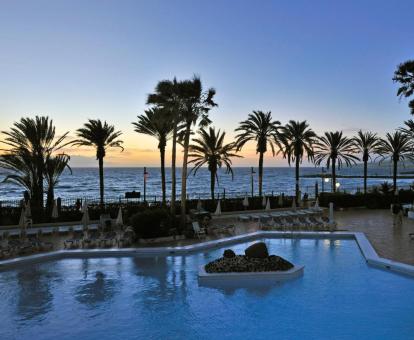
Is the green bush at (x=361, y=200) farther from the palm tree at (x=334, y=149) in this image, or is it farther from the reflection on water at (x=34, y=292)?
the reflection on water at (x=34, y=292)

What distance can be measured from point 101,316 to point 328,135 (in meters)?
33.6

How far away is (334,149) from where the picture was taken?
39344 mm

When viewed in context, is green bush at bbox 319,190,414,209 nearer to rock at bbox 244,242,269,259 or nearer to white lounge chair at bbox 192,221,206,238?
white lounge chair at bbox 192,221,206,238

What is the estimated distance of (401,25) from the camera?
74.7 feet

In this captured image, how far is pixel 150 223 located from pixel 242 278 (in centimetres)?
670

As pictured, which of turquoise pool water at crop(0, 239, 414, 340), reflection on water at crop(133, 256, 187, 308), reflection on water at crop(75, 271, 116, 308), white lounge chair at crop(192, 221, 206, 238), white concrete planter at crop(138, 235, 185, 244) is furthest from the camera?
white lounge chair at crop(192, 221, 206, 238)

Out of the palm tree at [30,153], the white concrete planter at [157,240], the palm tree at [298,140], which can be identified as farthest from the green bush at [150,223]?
the palm tree at [298,140]

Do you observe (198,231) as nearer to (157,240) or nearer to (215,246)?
(215,246)

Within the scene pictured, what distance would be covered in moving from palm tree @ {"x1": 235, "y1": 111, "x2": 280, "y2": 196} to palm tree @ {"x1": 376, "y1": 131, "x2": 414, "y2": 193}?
14.6 metres

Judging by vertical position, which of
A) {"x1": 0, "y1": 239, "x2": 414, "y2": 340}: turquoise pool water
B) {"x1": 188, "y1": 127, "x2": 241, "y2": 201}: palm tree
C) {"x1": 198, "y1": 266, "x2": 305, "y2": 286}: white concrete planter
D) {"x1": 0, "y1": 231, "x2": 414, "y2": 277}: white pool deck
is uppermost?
{"x1": 188, "y1": 127, "x2": 241, "y2": 201}: palm tree

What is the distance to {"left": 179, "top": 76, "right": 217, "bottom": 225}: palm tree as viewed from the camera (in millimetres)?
22359

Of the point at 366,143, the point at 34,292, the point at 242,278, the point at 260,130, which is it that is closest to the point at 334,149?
the point at 366,143

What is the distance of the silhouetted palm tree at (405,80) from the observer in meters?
28.6

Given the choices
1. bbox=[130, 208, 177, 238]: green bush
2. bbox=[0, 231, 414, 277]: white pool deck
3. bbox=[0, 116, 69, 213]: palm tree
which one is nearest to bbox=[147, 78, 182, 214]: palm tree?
bbox=[130, 208, 177, 238]: green bush
